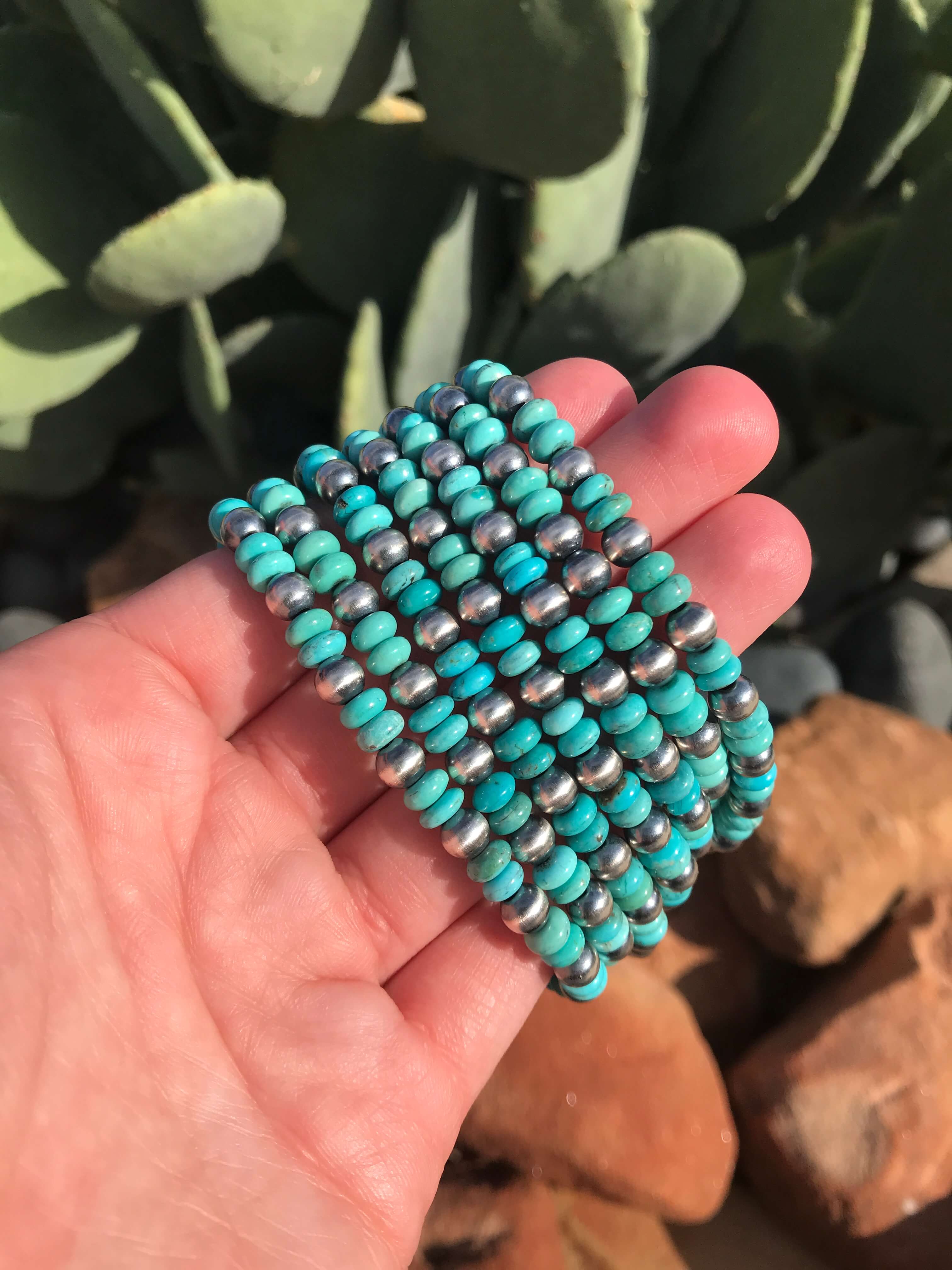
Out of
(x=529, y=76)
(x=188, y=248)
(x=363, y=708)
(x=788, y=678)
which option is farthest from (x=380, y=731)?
(x=788, y=678)

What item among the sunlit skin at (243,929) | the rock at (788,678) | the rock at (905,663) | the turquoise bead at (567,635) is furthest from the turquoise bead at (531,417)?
the rock at (905,663)

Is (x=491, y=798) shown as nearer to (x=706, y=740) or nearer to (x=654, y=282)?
(x=706, y=740)

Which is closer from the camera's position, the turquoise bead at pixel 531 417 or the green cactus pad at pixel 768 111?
the turquoise bead at pixel 531 417

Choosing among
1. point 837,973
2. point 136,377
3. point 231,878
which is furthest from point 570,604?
point 136,377

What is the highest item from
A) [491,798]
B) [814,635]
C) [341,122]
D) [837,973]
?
[341,122]

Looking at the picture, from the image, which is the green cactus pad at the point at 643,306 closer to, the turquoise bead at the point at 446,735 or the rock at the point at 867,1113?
the turquoise bead at the point at 446,735

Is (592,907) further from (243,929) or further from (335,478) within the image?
(335,478)

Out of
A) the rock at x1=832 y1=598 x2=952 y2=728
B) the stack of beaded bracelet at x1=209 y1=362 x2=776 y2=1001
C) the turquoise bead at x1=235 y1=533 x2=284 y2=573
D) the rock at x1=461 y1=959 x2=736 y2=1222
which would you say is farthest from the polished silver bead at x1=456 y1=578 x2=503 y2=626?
the rock at x1=832 y1=598 x2=952 y2=728
